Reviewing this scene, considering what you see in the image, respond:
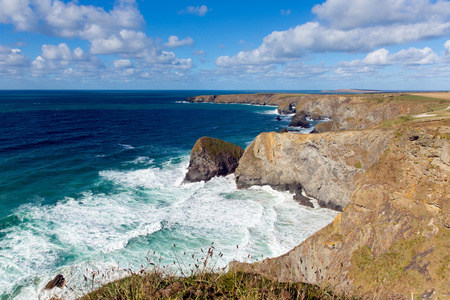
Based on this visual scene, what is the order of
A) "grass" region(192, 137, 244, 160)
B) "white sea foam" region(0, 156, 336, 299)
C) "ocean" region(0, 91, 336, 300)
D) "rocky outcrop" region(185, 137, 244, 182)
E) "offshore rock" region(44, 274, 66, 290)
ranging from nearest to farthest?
"offshore rock" region(44, 274, 66, 290)
"white sea foam" region(0, 156, 336, 299)
"ocean" region(0, 91, 336, 300)
"rocky outcrop" region(185, 137, 244, 182)
"grass" region(192, 137, 244, 160)

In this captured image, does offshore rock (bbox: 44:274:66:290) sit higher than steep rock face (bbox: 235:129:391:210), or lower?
lower

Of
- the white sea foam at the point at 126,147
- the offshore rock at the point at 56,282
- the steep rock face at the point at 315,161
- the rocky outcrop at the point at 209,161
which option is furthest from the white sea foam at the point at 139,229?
the white sea foam at the point at 126,147

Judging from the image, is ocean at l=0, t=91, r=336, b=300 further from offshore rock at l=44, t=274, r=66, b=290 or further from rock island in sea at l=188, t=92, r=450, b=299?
A: rock island in sea at l=188, t=92, r=450, b=299

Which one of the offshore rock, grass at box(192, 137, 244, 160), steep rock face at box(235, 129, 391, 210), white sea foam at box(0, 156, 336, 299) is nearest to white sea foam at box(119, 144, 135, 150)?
white sea foam at box(0, 156, 336, 299)

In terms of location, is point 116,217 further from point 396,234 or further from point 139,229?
point 396,234

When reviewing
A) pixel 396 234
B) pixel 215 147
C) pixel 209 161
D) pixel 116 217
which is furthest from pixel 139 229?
pixel 396 234

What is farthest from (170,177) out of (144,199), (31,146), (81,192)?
(31,146)

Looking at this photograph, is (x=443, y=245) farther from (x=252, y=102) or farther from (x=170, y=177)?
(x=252, y=102)

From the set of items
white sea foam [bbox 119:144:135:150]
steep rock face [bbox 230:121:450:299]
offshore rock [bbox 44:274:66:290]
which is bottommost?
offshore rock [bbox 44:274:66:290]

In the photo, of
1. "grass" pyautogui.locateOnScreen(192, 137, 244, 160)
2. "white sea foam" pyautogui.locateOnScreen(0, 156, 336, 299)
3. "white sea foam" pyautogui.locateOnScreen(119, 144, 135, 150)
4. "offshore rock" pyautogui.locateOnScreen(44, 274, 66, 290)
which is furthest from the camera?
"white sea foam" pyautogui.locateOnScreen(119, 144, 135, 150)
